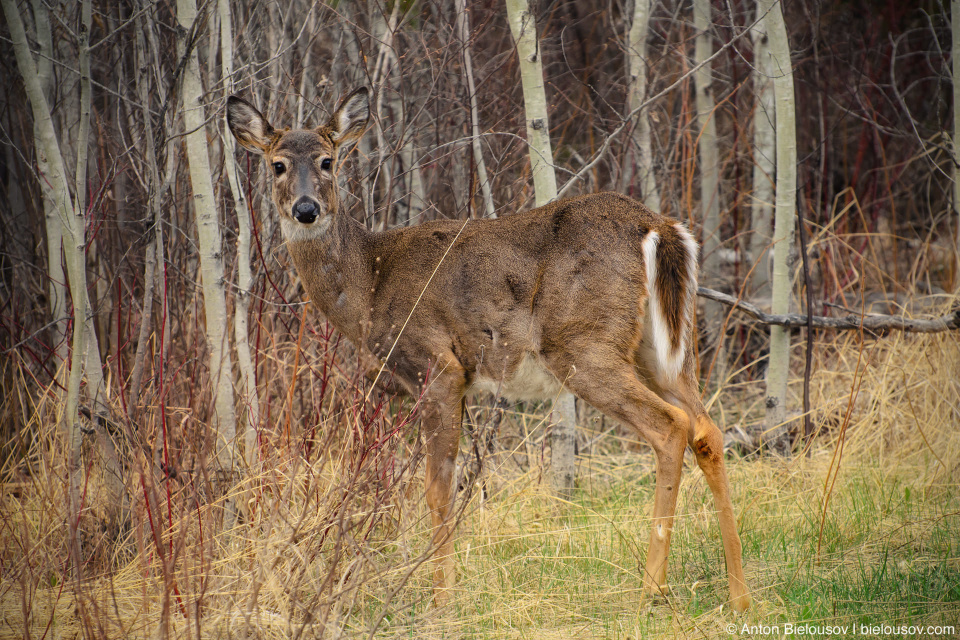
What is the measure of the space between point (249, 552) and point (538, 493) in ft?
6.15

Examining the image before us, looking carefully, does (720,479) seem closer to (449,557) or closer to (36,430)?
(449,557)

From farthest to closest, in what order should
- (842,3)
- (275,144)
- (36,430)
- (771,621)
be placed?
(842,3)
(36,430)
(275,144)
(771,621)

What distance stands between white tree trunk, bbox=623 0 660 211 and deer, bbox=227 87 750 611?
2015 millimetres

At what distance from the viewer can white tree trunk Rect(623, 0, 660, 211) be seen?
5.78 meters

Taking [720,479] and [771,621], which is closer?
[771,621]

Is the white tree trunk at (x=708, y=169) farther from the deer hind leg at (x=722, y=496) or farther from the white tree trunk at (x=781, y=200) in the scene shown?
the deer hind leg at (x=722, y=496)

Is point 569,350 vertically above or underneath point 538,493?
above

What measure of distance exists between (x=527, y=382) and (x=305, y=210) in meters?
1.30

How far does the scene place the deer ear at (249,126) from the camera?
4094mm

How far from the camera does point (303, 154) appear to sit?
4.08m

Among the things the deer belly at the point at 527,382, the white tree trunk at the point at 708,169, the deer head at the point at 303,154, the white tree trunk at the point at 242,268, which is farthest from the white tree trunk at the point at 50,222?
the white tree trunk at the point at 708,169

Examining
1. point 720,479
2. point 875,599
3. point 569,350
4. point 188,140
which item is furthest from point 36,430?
point 875,599

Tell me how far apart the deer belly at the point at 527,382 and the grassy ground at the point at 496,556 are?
491 mm

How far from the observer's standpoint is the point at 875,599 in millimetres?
3412
